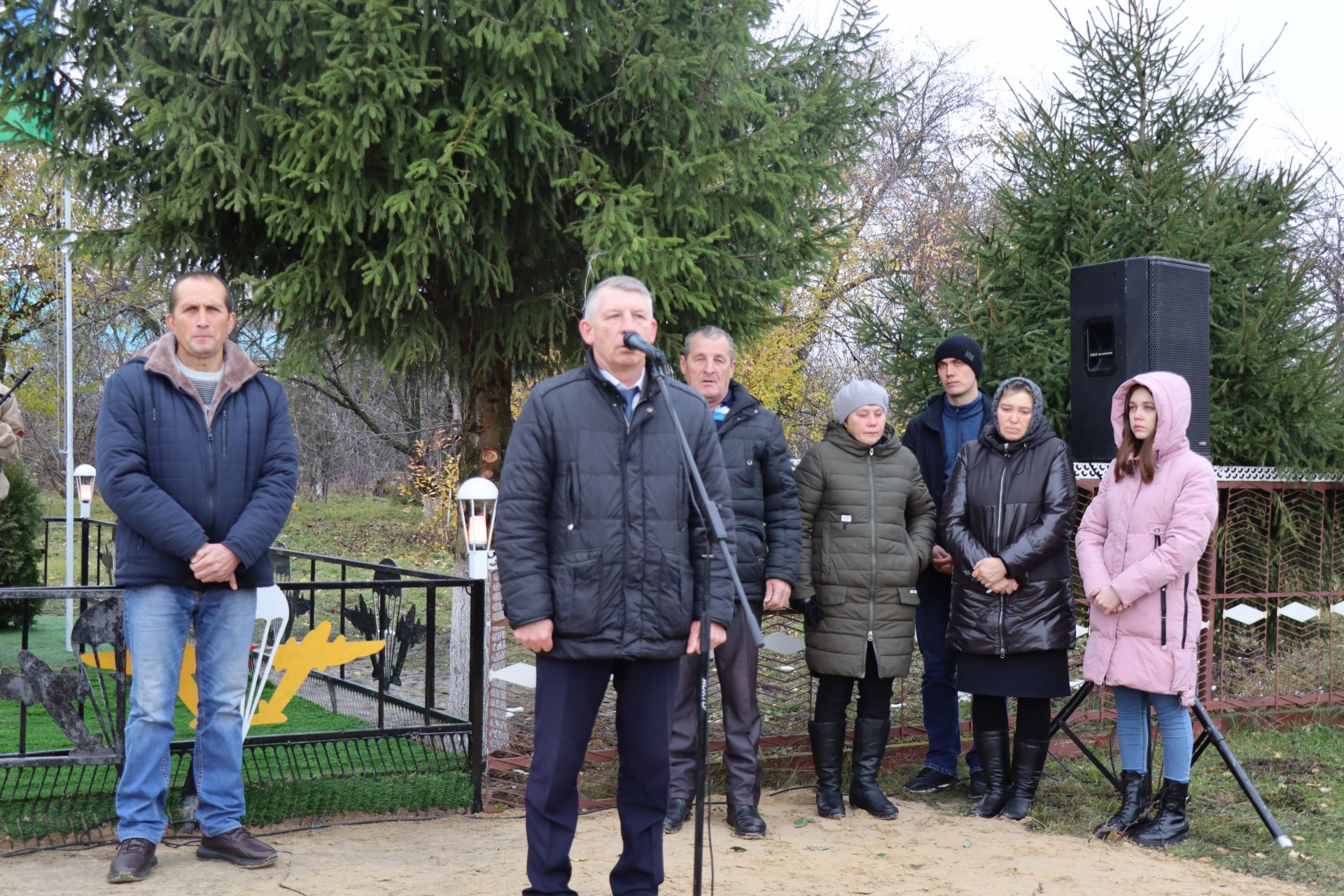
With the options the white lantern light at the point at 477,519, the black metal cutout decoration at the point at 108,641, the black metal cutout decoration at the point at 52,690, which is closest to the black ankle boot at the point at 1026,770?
the white lantern light at the point at 477,519

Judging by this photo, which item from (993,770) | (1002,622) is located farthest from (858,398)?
(993,770)

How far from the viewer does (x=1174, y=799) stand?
14.9 feet

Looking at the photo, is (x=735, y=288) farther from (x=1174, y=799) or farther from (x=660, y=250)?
(x=1174, y=799)

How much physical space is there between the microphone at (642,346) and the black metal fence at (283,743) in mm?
2158

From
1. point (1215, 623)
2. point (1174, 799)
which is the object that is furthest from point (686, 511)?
point (1215, 623)

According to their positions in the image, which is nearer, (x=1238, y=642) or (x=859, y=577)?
(x=859, y=577)

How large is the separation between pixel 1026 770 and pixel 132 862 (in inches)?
136

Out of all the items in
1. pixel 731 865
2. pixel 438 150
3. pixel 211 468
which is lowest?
pixel 731 865

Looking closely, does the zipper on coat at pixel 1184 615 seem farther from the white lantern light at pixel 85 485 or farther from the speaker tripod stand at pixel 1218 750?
the white lantern light at pixel 85 485

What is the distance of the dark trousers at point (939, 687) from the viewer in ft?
17.5

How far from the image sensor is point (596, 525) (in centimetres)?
327

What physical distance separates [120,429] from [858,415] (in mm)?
2786

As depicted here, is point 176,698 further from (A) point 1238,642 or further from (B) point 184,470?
(A) point 1238,642

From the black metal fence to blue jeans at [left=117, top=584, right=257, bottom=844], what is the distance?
0.15m
